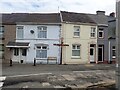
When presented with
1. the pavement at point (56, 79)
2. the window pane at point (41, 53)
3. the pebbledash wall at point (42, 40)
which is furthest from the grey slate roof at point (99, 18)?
the pavement at point (56, 79)

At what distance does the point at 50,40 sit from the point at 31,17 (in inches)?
192

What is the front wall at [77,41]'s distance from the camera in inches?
1447

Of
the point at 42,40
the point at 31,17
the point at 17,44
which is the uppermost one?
the point at 31,17

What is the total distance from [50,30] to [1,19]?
25.0ft

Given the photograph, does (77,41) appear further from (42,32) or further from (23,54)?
(23,54)

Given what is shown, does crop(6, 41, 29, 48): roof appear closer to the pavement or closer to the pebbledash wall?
the pebbledash wall

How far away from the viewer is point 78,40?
123 feet

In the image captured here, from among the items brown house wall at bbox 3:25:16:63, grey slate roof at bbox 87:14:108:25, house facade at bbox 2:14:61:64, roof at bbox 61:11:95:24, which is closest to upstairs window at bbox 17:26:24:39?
house facade at bbox 2:14:61:64

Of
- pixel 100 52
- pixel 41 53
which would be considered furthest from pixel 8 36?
pixel 100 52

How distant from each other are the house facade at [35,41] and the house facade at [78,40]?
111 centimetres

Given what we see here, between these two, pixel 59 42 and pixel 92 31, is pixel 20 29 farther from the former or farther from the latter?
pixel 92 31

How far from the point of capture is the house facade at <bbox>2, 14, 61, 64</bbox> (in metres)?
36.7

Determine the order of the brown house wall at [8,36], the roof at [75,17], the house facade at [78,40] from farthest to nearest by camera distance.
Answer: the roof at [75,17] → the brown house wall at [8,36] → the house facade at [78,40]

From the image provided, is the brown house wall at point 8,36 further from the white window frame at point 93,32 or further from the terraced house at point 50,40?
the white window frame at point 93,32
